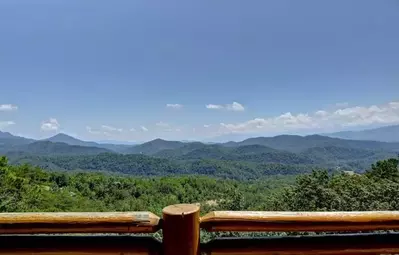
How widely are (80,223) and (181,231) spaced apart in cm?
38

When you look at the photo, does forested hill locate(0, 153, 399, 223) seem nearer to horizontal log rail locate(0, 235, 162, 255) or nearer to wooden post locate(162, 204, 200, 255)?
horizontal log rail locate(0, 235, 162, 255)

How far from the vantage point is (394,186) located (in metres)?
17.9

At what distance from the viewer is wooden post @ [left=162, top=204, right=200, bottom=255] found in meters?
1.12

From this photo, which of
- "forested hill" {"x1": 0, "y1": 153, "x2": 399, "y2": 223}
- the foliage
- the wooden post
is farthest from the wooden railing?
"forested hill" {"x1": 0, "y1": 153, "x2": 399, "y2": 223}

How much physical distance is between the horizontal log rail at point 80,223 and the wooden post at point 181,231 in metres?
0.06

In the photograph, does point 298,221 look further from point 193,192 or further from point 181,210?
point 193,192

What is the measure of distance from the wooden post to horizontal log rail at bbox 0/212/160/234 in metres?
0.06

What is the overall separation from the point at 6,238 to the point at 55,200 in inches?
1153

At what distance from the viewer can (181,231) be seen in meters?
1.12

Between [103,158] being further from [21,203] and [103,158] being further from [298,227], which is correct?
[298,227]

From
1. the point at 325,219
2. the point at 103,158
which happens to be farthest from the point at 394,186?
the point at 103,158

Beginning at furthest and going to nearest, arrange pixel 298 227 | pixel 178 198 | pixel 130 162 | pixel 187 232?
1. pixel 130 162
2. pixel 178 198
3. pixel 298 227
4. pixel 187 232

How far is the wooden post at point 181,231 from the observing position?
1121 mm

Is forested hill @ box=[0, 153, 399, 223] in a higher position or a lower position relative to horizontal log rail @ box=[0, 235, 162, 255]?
lower
